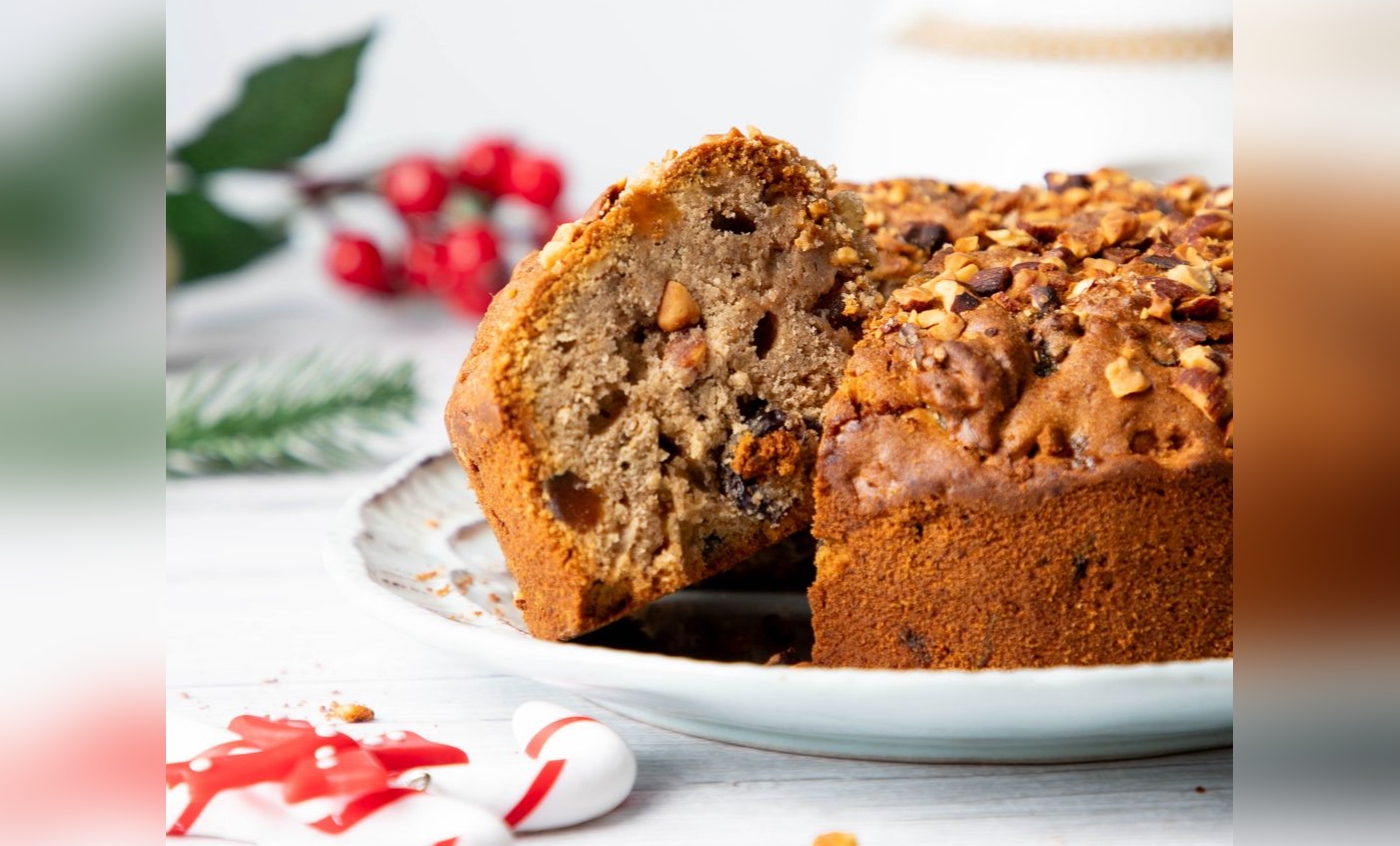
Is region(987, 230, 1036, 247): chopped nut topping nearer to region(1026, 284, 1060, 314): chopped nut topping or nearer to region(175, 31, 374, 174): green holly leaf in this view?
region(1026, 284, 1060, 314): chopped nut topping

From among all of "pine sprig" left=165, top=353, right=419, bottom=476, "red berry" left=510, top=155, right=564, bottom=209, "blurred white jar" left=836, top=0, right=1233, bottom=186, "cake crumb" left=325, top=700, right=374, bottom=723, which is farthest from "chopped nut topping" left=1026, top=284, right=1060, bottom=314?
"red berry" left=510, top=155, right=564, bottom=209

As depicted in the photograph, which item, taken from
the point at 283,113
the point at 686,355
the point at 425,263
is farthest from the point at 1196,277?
the point at 425,263

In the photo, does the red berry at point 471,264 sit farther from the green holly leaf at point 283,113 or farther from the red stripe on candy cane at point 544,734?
the red stripe on candy cane at point 544,734

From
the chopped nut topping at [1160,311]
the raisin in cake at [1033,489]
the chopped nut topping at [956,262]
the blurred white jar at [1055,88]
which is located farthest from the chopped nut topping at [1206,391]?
the blurred white jar at [1055,88]

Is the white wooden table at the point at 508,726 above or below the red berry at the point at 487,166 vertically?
below
